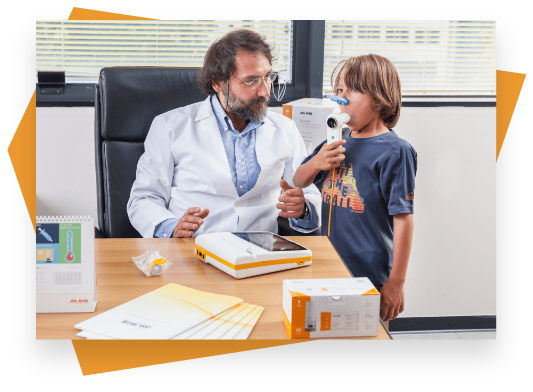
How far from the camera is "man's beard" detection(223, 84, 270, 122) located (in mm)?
1463

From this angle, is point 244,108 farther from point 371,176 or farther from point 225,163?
point 371,176

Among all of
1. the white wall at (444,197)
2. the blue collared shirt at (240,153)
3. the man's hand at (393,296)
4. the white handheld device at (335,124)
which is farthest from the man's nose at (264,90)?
the man's hand at (393,296)

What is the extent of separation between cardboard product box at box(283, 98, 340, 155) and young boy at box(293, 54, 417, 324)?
4 centimetres

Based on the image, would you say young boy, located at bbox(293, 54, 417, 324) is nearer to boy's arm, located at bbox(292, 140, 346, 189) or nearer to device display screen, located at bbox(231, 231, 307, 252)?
boy's arm, located at bbox(292, 140, 346, 189)

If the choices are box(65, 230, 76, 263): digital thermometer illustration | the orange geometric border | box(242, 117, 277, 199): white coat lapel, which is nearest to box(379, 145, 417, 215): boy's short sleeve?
the orange geometric border

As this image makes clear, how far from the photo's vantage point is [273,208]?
1479mm

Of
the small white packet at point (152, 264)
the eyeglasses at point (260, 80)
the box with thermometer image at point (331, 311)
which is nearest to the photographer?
the box with thermometer image at point (331, 311)

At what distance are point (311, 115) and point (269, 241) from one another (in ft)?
1.26

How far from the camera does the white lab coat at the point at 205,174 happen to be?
1465 millimetres

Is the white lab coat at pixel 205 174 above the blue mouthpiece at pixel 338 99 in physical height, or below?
below

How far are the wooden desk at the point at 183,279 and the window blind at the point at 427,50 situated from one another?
490 millimetres

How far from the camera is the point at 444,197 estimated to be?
1354 millimetres

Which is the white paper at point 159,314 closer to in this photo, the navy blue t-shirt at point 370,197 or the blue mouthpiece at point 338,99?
the navy blue t-shirt at point 370,197
